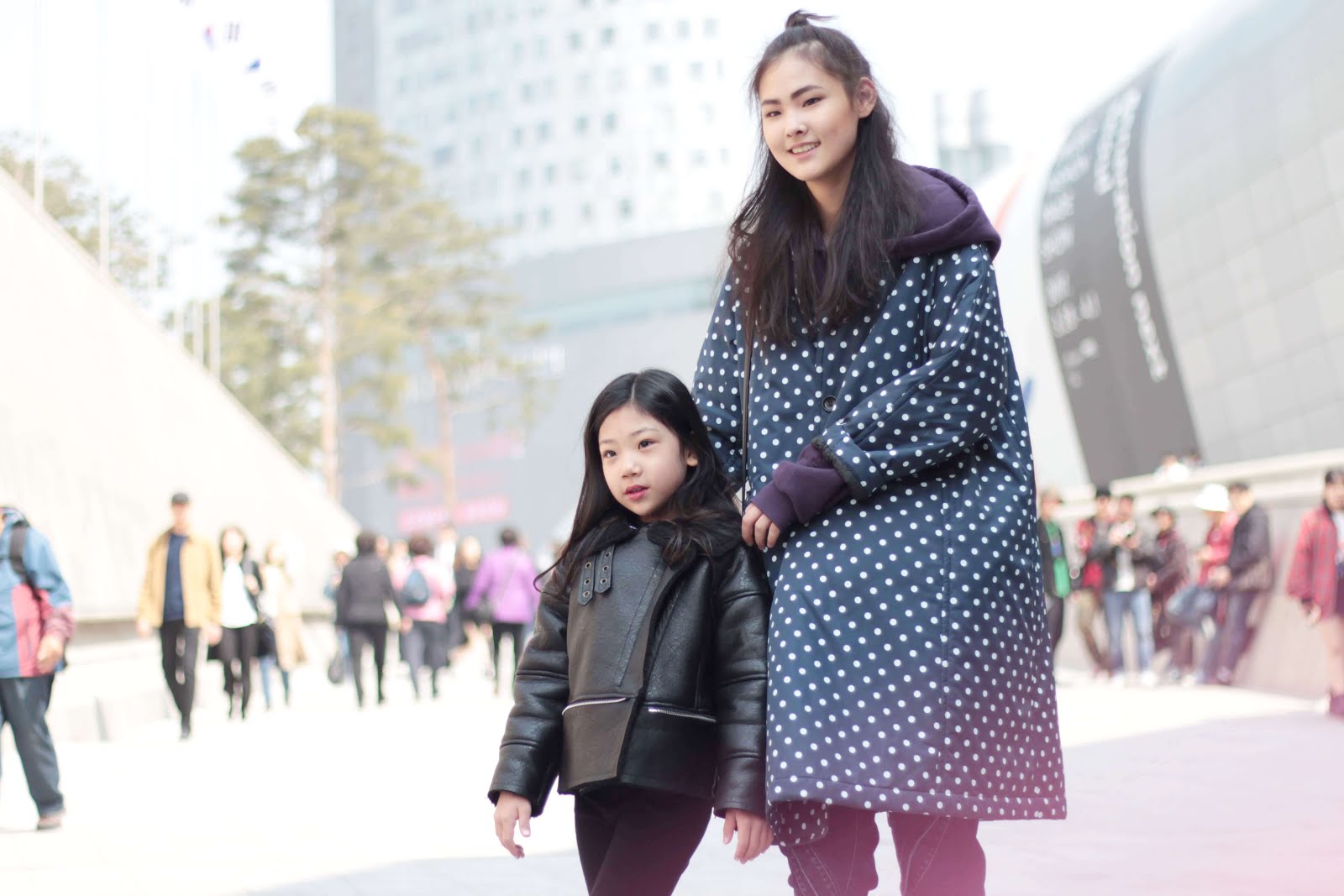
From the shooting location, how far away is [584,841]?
3.00m

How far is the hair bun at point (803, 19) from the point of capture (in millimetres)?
2975

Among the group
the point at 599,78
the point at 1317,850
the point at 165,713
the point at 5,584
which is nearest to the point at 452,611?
the point at 165,713

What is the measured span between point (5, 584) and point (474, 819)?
2208 mm

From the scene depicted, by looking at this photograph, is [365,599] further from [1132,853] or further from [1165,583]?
[1132,853]

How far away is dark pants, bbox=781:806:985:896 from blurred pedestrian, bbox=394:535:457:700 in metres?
13.3

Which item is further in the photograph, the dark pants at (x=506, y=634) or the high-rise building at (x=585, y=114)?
the high-rise building at (x=585, y=114)

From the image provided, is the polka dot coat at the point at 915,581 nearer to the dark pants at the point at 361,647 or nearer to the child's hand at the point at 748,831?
the child's hand at the point at 748,831

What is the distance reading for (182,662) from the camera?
12047 millimetres

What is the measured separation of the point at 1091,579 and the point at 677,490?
1259 centimetres

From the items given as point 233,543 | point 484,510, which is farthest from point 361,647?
point 484,510

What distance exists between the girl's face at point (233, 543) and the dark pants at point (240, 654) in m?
0.58

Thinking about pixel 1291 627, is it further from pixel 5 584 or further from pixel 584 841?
pixel 584 841

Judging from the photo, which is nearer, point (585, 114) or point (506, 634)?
point (506, 634)

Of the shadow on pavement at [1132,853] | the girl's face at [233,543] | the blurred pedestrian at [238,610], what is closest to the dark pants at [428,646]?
the blurred pedestrian at [238,610]
